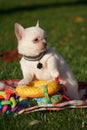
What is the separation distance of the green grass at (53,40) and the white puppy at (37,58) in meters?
0.42

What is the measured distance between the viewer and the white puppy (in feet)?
16.0

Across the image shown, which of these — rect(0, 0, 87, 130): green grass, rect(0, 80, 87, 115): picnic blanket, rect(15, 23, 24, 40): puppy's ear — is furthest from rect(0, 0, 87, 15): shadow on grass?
rect(0, 80, 87, 115): picnic blanket

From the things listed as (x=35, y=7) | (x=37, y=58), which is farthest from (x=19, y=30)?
(x=35, y=7)

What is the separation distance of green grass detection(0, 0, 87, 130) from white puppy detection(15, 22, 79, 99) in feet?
1.38

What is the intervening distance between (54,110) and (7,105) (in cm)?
51

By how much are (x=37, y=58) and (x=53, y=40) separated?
6.76m

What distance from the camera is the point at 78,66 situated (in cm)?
791

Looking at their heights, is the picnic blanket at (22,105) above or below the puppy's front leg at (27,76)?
below

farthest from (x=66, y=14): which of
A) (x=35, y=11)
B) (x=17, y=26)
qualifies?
(x=17, y=26)

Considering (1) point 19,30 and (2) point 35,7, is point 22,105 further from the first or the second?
(2) point 35,7

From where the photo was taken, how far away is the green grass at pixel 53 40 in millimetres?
4555

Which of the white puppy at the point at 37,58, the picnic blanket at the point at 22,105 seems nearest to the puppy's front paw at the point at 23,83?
the white puppy at the point at 37,58

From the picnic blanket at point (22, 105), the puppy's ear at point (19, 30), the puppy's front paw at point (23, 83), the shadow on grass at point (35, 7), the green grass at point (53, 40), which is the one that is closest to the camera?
the green grass at point (53, 40)

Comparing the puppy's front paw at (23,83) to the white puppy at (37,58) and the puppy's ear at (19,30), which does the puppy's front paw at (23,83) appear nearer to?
the white puppy at (37,58)
